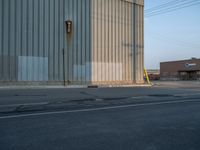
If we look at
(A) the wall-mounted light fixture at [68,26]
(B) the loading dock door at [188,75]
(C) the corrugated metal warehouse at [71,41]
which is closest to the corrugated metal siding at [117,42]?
(C) the corrugated metal warehouse at [71,41]

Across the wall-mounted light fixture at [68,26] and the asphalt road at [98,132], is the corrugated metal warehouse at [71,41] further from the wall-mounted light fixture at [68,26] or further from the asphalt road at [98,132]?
the asphalt road at [98,132]

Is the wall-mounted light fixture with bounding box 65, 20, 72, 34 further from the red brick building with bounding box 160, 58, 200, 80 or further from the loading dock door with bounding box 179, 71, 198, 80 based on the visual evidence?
the loading dock door with bounding box 179, 71, 198, 80

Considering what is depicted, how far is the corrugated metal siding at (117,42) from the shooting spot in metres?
25.0

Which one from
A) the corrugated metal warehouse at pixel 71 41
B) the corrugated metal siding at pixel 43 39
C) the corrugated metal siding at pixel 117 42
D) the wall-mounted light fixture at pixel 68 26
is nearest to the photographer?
the corrugated metal siding at pixel 43 39

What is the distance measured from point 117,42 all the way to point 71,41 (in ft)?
19.1

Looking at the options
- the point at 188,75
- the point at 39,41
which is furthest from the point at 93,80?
the point at 188,75

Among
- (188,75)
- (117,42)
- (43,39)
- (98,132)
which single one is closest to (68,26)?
(43,39)

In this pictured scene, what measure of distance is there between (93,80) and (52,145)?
795 inches

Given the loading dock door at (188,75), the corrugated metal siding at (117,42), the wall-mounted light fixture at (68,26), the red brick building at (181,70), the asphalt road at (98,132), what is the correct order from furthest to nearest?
the loading dock door at (188,75) < the red brick building at (181,70) < the corrugated metal siding at (117,42) < the wall-mounted light fixture at (68,26) < the asphalt road at (98,132)

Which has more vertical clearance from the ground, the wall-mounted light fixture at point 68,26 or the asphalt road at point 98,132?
the wall-mounted light fixture at point 68,26

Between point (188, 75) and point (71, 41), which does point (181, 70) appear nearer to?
point (188, 75)

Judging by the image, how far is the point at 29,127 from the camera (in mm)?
6090

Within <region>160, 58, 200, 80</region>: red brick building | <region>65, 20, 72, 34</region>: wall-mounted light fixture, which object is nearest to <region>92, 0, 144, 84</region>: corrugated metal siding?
<region>65, 20, 72, 34</region>: wall-mounted light fixture

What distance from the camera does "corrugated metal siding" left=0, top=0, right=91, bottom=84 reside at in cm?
2062
